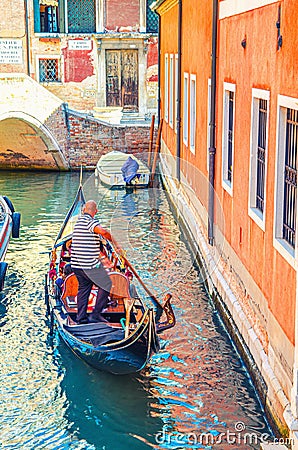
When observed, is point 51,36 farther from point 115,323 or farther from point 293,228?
point 293,228

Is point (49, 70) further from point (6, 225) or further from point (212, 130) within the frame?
point (212, 130)

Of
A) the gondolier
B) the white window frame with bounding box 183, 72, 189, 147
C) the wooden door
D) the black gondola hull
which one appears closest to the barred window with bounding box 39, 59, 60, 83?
Answer: the wooden door

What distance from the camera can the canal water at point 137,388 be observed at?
4.38 m

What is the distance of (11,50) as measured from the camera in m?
17.9

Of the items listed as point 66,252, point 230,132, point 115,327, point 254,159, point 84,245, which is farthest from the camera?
point 66,252

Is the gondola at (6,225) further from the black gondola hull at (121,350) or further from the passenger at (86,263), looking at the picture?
the black gondola hull at (121,350)

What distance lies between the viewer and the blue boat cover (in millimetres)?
11992

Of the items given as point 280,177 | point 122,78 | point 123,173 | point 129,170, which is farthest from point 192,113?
point 122,78

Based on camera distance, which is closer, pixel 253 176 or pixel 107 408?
pixel 107 408

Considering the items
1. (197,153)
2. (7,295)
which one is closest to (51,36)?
(197,153)

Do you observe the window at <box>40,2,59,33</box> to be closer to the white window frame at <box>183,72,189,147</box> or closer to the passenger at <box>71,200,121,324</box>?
the white window frame at <box>183,72,189,147</box>

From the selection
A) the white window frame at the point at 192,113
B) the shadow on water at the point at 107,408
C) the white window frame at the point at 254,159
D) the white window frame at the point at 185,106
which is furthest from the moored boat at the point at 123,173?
the white window frame at the point at 254,159

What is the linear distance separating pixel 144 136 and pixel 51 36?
5082mm

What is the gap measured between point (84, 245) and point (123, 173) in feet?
22.3
